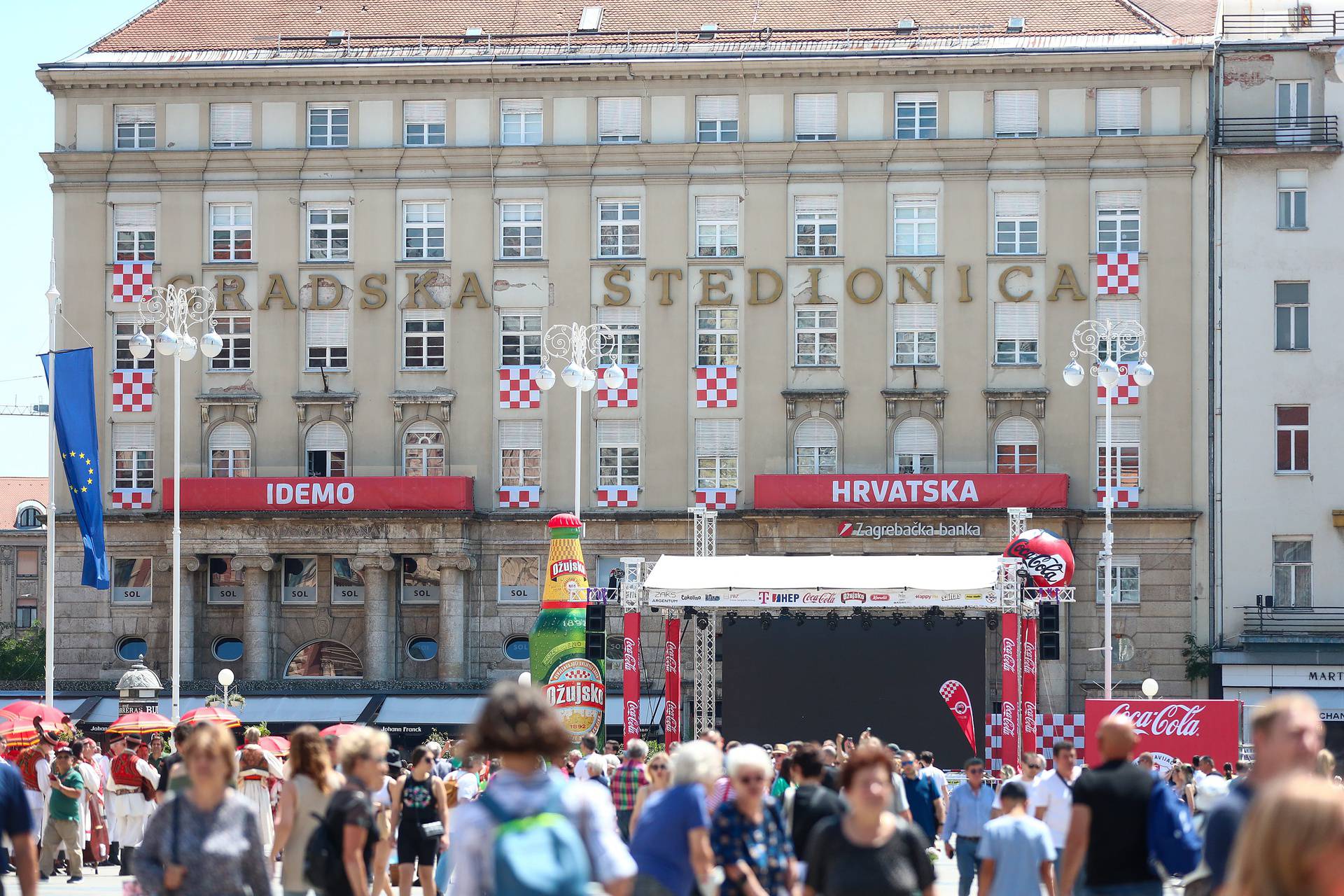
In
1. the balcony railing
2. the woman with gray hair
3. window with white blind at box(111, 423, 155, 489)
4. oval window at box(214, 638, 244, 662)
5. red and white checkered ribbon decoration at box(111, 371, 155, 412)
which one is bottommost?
oval window at box(214, 638, 244, 662)

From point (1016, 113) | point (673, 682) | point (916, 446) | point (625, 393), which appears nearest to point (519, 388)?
point (625, 393)

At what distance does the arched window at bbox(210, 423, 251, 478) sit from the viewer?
2133 inches

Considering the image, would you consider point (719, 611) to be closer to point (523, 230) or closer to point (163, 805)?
point (523, 230)

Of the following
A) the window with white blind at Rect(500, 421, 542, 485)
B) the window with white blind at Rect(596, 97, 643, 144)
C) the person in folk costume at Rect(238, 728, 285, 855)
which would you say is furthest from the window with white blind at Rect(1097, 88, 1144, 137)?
the person in folk costume at Rect(238, 728, 285, 855)

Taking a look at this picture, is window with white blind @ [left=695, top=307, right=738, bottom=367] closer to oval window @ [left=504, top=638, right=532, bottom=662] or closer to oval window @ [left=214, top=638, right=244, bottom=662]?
oval window @ [left=504, top=638, right=532, bottom=662]

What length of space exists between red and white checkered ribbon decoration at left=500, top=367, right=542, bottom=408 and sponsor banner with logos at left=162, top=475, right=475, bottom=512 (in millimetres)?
2381

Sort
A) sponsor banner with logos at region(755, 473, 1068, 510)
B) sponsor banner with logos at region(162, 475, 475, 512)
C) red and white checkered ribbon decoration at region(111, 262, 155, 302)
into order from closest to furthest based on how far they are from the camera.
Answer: sponsor banner with logos at region(755, 473, 1068, 510) → sponsor banner with logos at region(162, 475, 475, 512) → red and white checkered ribbon decoration at region(111, 262, 155, 302)

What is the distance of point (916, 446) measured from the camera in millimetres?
52969

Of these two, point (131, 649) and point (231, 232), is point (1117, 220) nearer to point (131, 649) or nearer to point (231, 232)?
point (231, 232)

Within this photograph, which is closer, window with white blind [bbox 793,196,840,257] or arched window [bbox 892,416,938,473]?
arched window [bbox 892,416,938,473]

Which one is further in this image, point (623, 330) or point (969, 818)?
point (623, 330)

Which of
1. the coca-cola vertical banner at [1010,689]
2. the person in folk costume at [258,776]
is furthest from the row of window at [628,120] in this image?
the person in folk costume at [258,776]

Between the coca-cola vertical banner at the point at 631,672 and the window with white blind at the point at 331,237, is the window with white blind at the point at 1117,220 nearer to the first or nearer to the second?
the window with white blind at the point at 331,237

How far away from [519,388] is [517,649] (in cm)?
660
